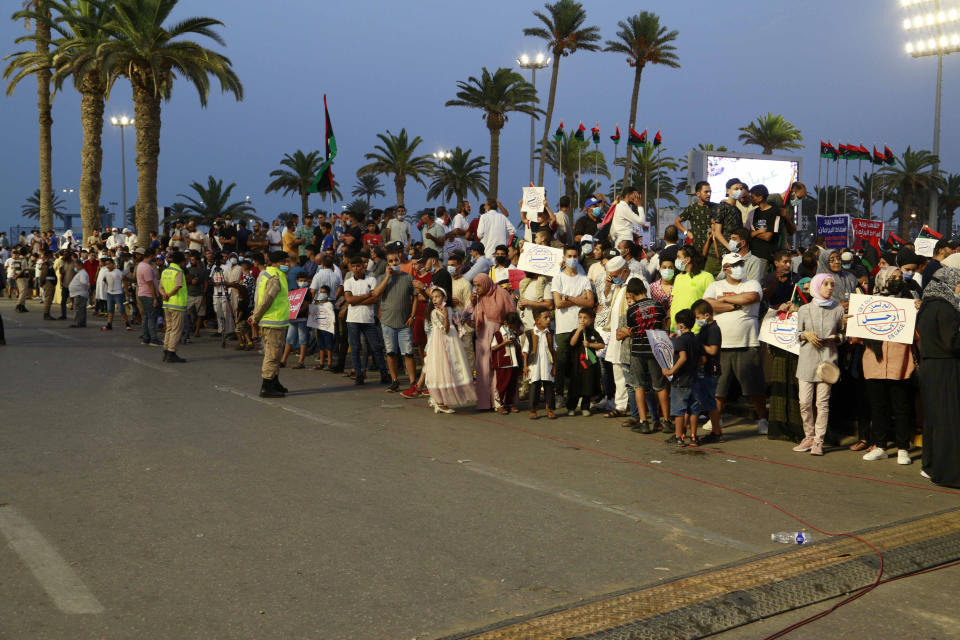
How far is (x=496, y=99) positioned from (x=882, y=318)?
41895mm

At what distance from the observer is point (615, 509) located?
7004 mm

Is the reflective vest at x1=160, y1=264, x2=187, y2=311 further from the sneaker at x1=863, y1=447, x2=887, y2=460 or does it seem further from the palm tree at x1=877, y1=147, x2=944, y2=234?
the palm tree at x1=877, y1=147, x2=944, y2=234

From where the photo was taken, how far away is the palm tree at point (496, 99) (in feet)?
158

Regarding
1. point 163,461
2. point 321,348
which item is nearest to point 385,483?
point 163,461

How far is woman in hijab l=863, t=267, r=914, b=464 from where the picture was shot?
870 centimetres

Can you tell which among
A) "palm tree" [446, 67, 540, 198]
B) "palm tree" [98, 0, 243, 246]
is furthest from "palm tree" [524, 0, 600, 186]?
"palm tree" [98, 0, 243, 246]

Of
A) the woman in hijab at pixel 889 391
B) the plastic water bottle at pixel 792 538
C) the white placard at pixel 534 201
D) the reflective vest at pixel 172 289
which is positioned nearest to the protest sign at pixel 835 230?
the white placard at pixel 534 201

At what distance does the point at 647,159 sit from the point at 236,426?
56194mm

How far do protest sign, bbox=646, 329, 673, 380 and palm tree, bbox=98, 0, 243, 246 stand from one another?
26.0 m

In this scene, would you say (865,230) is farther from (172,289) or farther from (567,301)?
(172,289)

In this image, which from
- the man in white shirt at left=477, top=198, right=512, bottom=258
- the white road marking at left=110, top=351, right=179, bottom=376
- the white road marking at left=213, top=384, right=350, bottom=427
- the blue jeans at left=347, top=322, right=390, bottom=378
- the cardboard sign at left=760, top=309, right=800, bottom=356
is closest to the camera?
the cardboard sign at left=760, top=309, right=800, bottom=356

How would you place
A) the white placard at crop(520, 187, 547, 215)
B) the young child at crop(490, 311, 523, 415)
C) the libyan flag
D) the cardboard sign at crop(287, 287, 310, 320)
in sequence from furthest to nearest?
the libyan flag → the white placard at crop(520, 187, 547, 215) → the cardboard sign at crop(287, 287, 310, 320) → the young child at crop(490, 311, 523, 415)

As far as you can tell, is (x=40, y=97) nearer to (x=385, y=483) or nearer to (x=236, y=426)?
(x=236, y=426)

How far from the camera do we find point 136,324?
24.9m
